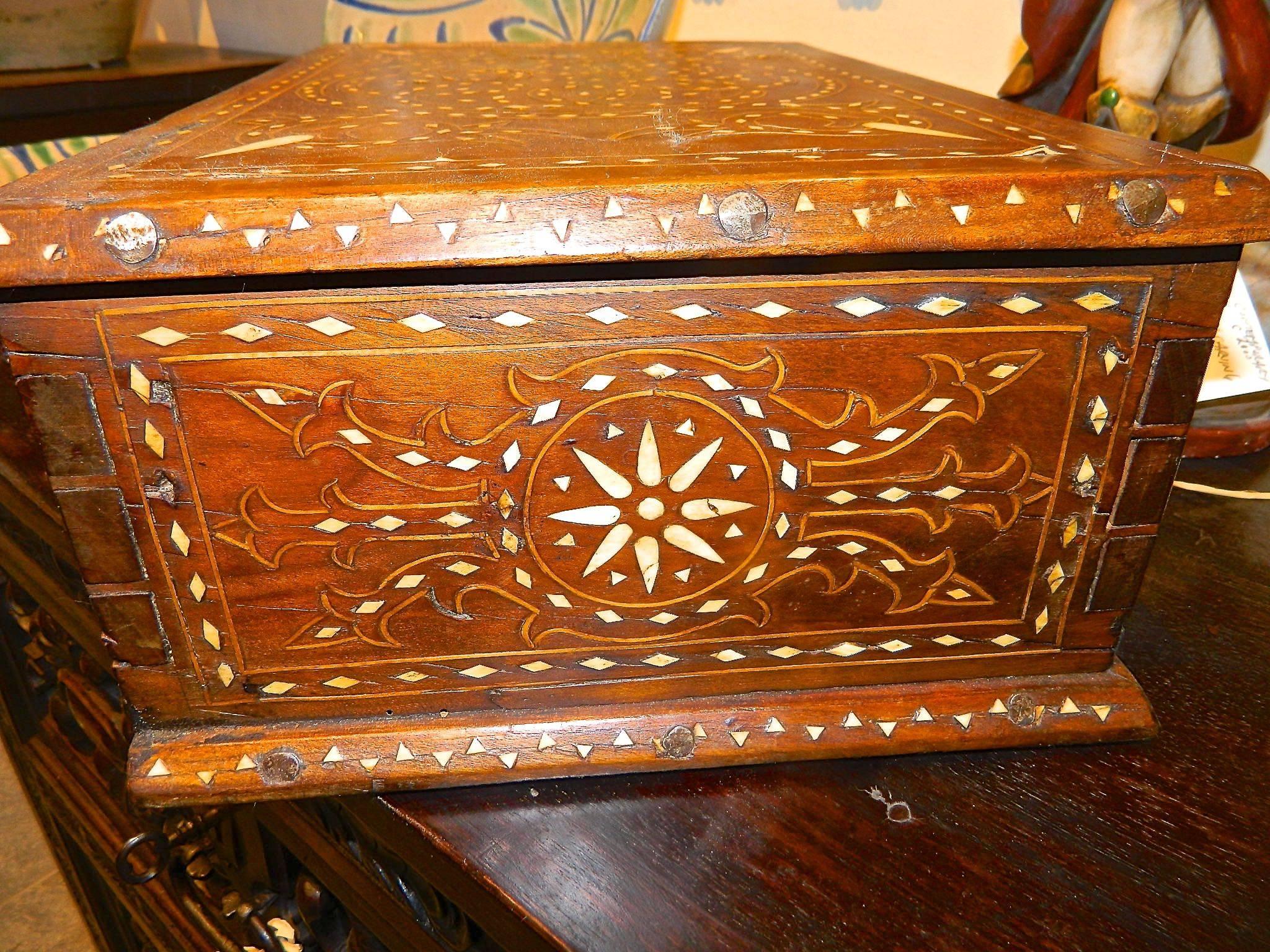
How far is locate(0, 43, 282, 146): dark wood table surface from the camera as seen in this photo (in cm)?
108

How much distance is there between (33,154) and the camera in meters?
1.11

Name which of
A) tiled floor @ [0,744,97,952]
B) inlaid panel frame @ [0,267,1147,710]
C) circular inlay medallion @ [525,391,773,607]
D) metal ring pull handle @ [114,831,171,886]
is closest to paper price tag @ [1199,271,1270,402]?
inlaid panel frame @ [0,267,1147,710]

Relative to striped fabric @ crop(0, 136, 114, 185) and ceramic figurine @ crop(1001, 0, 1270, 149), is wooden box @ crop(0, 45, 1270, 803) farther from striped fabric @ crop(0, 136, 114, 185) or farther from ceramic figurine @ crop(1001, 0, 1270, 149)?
striped fabric @ crop(0, 136, 114, 185)

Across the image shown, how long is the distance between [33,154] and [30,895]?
4.02 feet

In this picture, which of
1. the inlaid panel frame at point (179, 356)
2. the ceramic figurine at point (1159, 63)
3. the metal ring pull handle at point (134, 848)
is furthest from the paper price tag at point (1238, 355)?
the metal ring pull handle at point (134, 848)

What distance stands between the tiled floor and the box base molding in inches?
44.5

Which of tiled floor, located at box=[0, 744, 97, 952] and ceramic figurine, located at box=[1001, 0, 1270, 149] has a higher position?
ceramic figurine, located at box=[1001, 0, 1270, 149]

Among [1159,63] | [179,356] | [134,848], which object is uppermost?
[1159,63]

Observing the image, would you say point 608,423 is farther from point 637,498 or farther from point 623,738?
point 623,738

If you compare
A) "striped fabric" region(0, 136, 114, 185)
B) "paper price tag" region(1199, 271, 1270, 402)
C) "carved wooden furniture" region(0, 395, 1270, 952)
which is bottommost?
"carved wooden furniture" region(0, 395, 1270, 952)

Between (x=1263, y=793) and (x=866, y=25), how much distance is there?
0.90 m

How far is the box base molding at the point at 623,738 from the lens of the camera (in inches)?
22.4

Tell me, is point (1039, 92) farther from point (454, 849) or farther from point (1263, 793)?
point (454, 849)

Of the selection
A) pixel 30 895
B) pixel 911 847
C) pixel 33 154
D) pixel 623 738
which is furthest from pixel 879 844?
pixel 30 895
